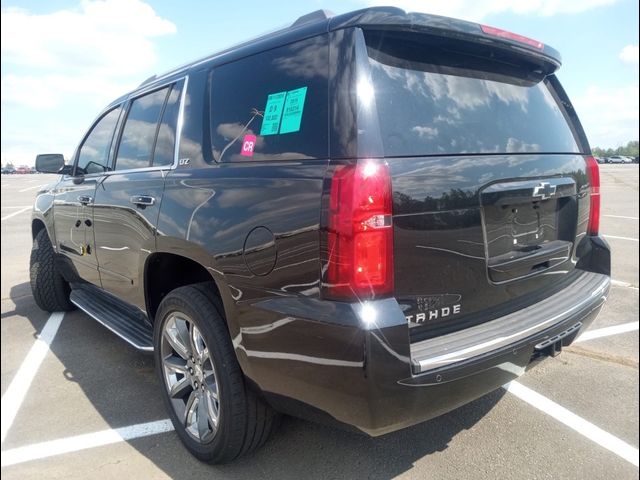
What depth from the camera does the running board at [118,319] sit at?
3.05m

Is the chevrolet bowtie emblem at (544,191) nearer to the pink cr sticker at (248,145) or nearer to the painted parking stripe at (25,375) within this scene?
the pink cr sticker at (248,145)

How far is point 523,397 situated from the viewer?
300 cm

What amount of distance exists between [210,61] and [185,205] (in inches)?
33.2

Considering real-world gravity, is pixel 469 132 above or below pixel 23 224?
above

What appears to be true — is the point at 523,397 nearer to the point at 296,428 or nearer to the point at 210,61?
the point at 296,428

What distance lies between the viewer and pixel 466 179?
1.97m

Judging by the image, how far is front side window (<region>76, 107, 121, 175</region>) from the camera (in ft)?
12.3

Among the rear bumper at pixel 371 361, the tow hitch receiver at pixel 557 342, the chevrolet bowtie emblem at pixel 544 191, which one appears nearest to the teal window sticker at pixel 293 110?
the rear bumper at pixel 371 361

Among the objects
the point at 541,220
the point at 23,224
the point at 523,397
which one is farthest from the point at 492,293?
the point at 23,224

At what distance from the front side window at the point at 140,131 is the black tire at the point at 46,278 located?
183cm

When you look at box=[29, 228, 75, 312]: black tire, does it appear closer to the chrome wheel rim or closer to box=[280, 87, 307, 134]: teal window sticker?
the chrome wheel rim

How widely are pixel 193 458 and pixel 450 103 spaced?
2.20 metres

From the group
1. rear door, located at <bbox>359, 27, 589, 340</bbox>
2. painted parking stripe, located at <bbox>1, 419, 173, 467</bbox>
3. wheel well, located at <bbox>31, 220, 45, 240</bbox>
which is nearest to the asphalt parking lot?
painted parking stripe, located at <bbox>1, 419, 173, 467</bbox>

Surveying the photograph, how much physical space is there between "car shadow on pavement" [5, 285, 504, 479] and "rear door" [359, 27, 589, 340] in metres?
0.87
